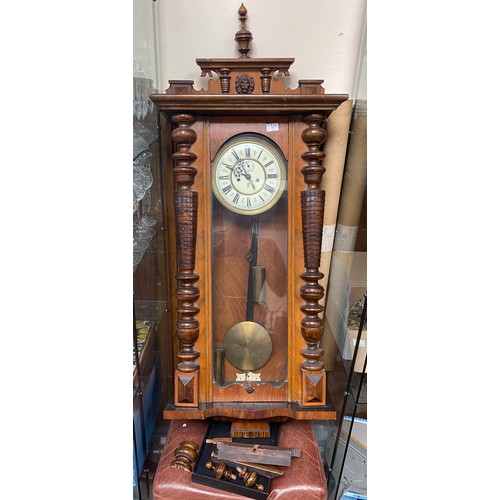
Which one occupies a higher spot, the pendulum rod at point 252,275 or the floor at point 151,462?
the pendulum rod at point 252,275

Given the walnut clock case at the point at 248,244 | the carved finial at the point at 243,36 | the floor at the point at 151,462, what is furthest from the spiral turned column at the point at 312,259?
the floor at the point at 151,462

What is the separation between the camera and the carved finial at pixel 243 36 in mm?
908

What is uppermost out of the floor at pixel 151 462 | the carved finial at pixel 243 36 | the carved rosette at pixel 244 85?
the carved finial at pixel 243 36

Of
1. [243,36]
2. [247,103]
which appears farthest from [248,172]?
[243,36]

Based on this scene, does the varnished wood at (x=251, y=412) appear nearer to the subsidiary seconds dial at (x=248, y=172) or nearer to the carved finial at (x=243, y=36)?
the subsidiary seconds dial at (x=248, y=172)

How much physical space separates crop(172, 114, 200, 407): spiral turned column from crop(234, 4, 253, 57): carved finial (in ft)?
0.70

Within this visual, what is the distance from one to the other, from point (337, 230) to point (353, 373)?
1.12ft

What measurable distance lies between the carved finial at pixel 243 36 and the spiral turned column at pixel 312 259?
227 millimetres

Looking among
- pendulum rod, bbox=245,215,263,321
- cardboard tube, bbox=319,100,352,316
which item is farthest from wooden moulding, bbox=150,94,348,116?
pendulum rod, bbox=245,215,263,321

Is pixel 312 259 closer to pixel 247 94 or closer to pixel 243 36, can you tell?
pixel 247 94

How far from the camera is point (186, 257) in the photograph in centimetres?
85

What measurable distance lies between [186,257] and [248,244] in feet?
0.46

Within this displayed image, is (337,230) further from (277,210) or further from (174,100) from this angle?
(174,100)
